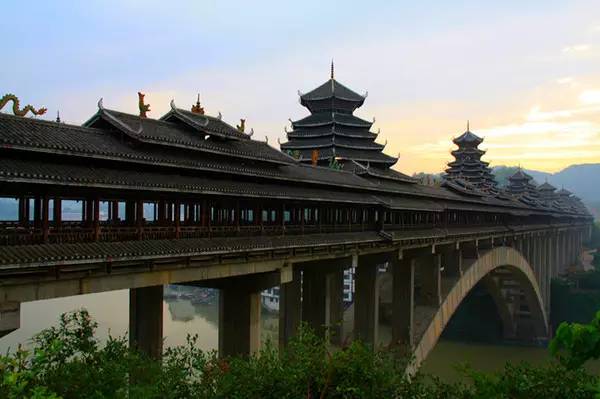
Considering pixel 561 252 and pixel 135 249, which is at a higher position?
pixel 135 249

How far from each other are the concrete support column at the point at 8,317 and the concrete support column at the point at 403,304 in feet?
87.3

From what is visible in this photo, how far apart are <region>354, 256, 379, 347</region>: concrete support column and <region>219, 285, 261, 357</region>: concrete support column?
1228 centimetres

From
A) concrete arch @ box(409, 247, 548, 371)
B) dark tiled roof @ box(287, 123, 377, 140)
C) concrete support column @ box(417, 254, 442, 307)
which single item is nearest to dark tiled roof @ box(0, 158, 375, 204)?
concrete arch @ box(409, 247, 548, 371)

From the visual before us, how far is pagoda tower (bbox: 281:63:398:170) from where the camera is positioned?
47938 mm

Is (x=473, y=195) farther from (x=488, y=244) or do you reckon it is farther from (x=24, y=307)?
(x=24, y=307)

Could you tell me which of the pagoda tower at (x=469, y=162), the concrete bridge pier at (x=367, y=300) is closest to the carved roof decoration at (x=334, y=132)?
the concrete bridge pier at (x=367, y=300)

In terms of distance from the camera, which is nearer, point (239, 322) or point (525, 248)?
point (239, 322)

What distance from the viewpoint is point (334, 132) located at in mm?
48594

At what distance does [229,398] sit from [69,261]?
5712 millimetres

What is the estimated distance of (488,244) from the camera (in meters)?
58.6

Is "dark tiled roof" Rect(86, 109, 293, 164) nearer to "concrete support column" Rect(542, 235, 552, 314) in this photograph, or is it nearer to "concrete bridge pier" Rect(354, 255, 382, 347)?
"concrete bridge pier" Rect(354, 255, 382, 347)

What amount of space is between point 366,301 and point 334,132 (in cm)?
1981

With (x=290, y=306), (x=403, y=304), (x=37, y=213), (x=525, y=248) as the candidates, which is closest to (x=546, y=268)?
(x=525, y=248)

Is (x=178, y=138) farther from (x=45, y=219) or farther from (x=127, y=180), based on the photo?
(x=45, y=219)
